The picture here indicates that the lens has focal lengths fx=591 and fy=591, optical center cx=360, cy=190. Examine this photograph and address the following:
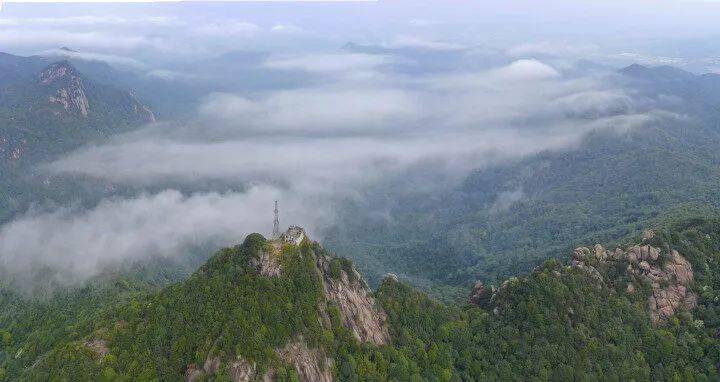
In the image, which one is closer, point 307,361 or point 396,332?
point 307,361

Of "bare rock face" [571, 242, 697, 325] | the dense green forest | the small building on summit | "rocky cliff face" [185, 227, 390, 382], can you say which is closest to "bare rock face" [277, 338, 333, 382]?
"rocky cliff face" [185, 227, 390, 382]

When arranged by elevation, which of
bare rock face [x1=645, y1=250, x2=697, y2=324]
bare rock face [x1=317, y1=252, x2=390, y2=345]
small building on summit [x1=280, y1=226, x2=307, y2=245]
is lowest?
bare rock face [x1=645, y1=250, x2=697, y2=324]

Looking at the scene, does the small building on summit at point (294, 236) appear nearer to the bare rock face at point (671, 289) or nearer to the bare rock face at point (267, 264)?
the bare rock face at point (267, 264)

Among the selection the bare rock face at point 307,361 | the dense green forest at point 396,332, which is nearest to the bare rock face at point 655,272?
the dense green forest at point 396,332

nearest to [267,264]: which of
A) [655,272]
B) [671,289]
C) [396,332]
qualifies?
[396,332]

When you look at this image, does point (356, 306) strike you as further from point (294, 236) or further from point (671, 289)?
point (671, 289)

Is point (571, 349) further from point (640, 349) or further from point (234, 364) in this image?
point (234, 364)

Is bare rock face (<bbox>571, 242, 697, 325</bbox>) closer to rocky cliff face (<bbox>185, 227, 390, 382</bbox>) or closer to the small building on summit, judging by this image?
rocky cliff face (<bbox>185, 227, 390, 382</bbox>)
